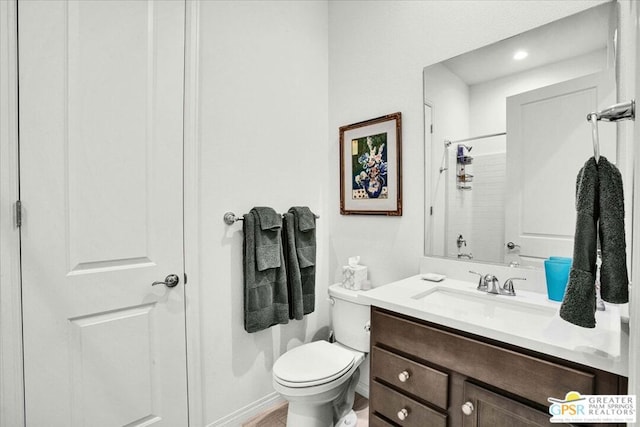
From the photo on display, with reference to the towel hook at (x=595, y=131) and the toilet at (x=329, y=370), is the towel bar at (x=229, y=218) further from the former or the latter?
the towel hook at (x=595, y=131)

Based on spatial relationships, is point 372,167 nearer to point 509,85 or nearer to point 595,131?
point 509,85

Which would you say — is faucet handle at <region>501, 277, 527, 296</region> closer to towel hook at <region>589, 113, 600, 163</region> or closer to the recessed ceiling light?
towel hook at <region>589, 113, 600, 163</region>

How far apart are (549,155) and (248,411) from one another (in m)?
2.02

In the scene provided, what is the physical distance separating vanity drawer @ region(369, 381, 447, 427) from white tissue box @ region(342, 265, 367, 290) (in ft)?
2.21

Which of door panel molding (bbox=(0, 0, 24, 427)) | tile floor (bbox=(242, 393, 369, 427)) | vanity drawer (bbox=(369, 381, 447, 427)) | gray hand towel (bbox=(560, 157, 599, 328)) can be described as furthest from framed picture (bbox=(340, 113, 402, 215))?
door panel molding (bbox=(0, 0, 24, 427))

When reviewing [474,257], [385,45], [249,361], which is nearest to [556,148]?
[474,257]

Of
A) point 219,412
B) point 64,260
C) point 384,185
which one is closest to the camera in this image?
point 64,260

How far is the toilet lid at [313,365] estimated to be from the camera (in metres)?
1.45

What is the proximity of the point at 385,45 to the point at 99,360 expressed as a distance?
219 centimetres

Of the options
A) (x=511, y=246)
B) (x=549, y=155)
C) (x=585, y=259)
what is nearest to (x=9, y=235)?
(x=585, y=259)

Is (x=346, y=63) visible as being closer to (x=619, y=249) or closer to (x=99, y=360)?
(x=619, y=249)

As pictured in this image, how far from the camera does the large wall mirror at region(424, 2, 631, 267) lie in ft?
4.14

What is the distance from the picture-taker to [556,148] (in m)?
1.33

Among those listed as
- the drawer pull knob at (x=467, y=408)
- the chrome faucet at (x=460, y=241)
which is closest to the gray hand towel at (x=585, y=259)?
the drawer pull knob at (x=467, y=408)
